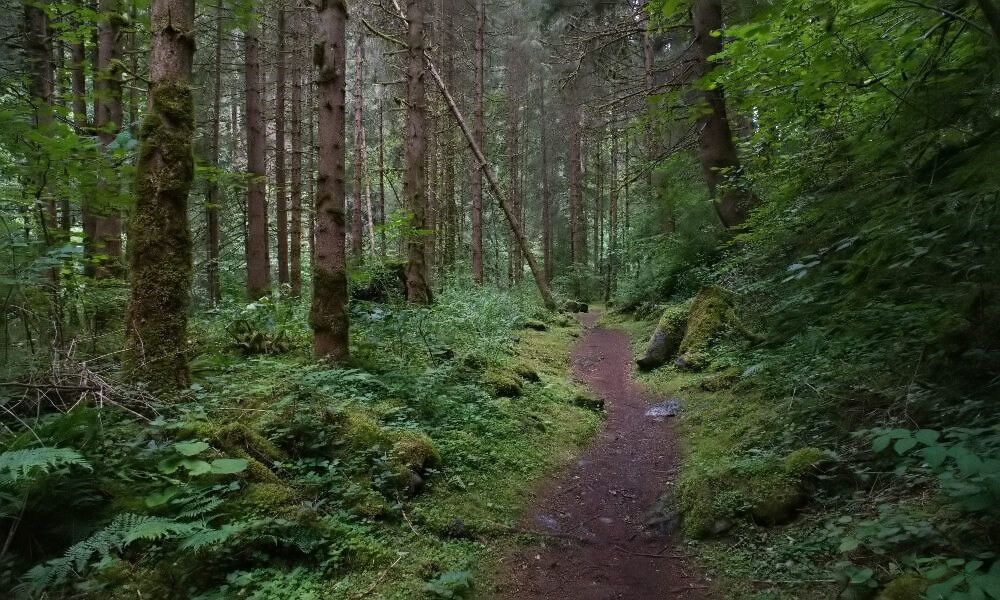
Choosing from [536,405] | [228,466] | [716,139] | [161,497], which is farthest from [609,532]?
[716,139]

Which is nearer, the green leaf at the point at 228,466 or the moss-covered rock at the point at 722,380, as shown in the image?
the green leaf at the point at 228,466

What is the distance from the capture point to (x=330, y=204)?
6562 millimetres

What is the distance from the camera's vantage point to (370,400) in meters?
5.92

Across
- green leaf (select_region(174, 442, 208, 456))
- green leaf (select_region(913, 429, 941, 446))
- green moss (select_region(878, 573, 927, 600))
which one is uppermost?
green leaf (select_region(913, 429, 941, 446))

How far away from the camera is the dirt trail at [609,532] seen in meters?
4.00

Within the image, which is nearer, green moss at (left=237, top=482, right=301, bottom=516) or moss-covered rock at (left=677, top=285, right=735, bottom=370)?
green moss at (left=237, top=482, right=301, bottom=516)

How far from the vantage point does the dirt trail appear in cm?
400

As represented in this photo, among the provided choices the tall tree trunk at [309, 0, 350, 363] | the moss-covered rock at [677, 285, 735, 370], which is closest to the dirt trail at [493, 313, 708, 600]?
the moss-covered rock at [677, 285, 735, 370]

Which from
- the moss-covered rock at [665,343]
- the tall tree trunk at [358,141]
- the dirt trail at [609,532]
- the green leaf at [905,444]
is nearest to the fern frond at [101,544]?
the dirt trail at [609,532]

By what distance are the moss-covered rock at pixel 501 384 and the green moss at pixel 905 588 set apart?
5.27m

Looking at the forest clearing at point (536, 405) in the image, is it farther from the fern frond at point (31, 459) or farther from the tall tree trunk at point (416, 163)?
the tall tree trunk at point (416, 163)

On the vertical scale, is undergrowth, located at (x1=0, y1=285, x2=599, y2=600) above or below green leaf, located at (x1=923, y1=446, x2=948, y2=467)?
below

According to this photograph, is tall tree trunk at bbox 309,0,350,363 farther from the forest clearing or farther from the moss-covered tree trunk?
the moss-covered tree trunk

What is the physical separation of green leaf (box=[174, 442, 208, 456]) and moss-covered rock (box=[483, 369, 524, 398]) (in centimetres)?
445
